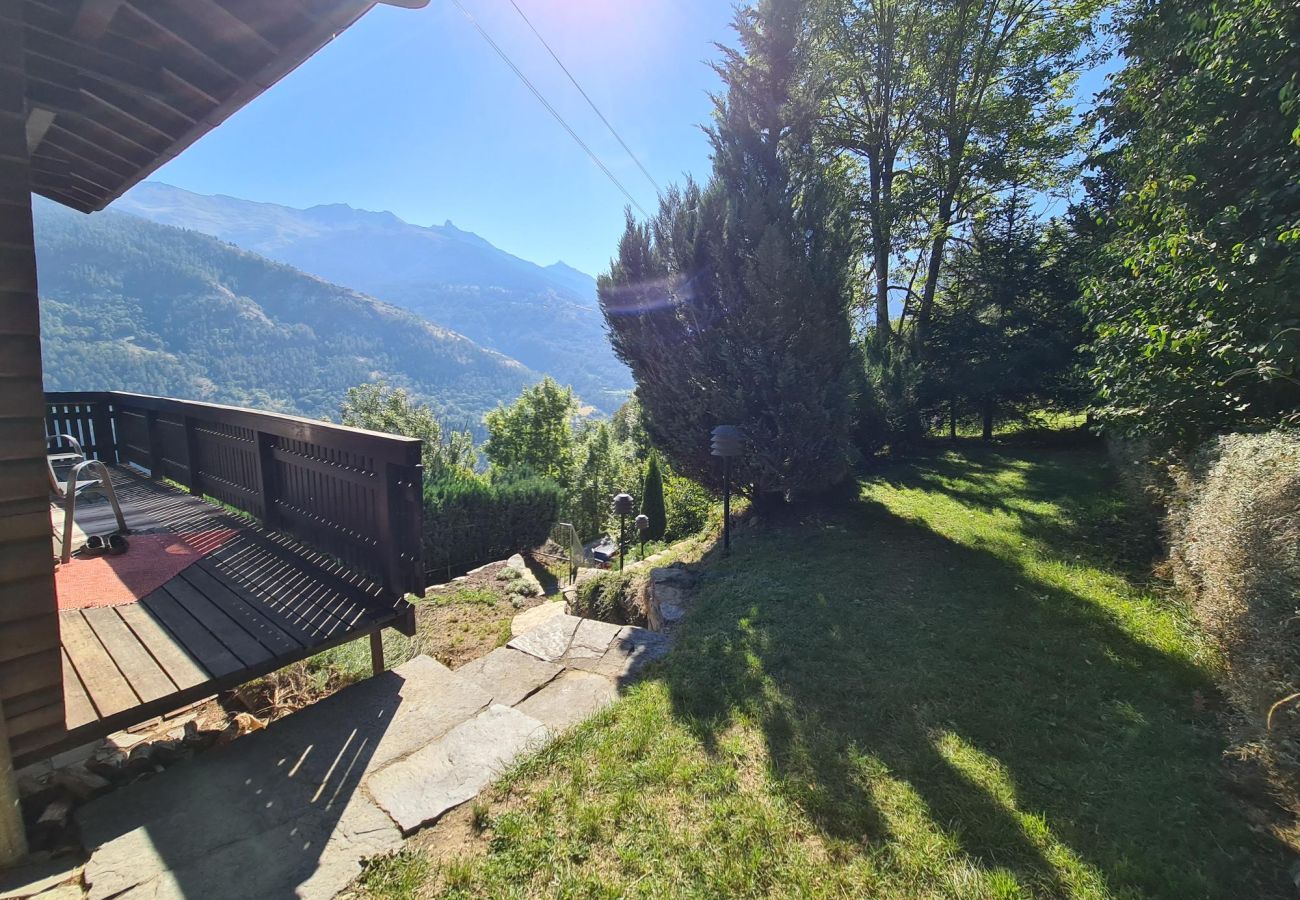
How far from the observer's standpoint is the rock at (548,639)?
3.36 metres

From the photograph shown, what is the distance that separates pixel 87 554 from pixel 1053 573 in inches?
295

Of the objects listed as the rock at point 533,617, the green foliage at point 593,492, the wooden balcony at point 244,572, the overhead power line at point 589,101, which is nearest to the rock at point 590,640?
the rock at point 533,617

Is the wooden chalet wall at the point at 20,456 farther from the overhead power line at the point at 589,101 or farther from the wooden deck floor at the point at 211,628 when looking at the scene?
the overhead power line at the point at 589,101

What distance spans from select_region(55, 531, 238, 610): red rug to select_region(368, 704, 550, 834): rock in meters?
2.09

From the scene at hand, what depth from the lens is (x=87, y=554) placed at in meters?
3.51

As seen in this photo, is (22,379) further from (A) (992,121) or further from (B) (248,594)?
(A) (992,121)

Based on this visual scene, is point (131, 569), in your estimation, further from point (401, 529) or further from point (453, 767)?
point (453, 767)

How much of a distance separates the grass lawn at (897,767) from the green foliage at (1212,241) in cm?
159

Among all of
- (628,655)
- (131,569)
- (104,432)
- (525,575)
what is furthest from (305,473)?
(104,432)

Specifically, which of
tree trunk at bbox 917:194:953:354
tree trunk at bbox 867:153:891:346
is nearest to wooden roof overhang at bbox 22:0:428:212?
tree trunk at bbox 867:153:891:346

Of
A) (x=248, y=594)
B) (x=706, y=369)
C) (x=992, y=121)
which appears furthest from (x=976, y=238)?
(x=248, y=594)

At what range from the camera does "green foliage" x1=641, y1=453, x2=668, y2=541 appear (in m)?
13.4

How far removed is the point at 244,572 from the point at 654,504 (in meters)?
10.5

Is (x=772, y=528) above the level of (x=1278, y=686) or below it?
below
